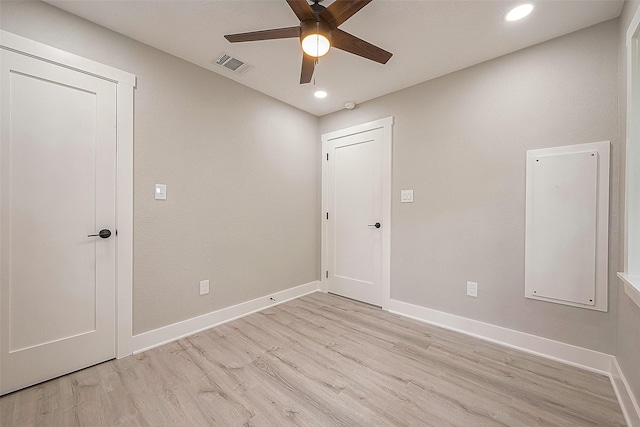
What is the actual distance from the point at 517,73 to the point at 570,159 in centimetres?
85

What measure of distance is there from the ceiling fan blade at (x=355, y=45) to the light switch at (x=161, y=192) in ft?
5.91

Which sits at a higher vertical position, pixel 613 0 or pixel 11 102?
pixel 613 0

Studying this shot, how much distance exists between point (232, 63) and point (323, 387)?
2802 mm

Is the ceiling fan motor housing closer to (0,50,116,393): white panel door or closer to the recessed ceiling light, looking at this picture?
the recessed ceiling light

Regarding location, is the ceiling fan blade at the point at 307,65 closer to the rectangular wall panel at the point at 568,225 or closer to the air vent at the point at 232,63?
the air vent at the point at 232,63

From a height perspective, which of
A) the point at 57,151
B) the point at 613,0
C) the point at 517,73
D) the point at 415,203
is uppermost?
the point at 613,0

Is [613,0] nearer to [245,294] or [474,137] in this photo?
[474,137]

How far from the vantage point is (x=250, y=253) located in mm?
2916

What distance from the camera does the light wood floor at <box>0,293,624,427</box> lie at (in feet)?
4.73

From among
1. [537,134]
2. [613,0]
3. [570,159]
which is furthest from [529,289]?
[613,0]

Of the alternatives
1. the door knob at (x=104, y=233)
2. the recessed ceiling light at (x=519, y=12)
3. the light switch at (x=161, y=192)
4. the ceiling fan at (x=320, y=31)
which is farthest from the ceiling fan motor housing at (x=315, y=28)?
the door knob at (x=104, y=233)

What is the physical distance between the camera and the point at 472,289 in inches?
94.9

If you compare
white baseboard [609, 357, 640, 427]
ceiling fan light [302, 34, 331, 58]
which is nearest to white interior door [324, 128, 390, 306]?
ceiling fan light [302, 34, 331, 58]

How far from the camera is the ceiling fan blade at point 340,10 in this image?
1.38 m
